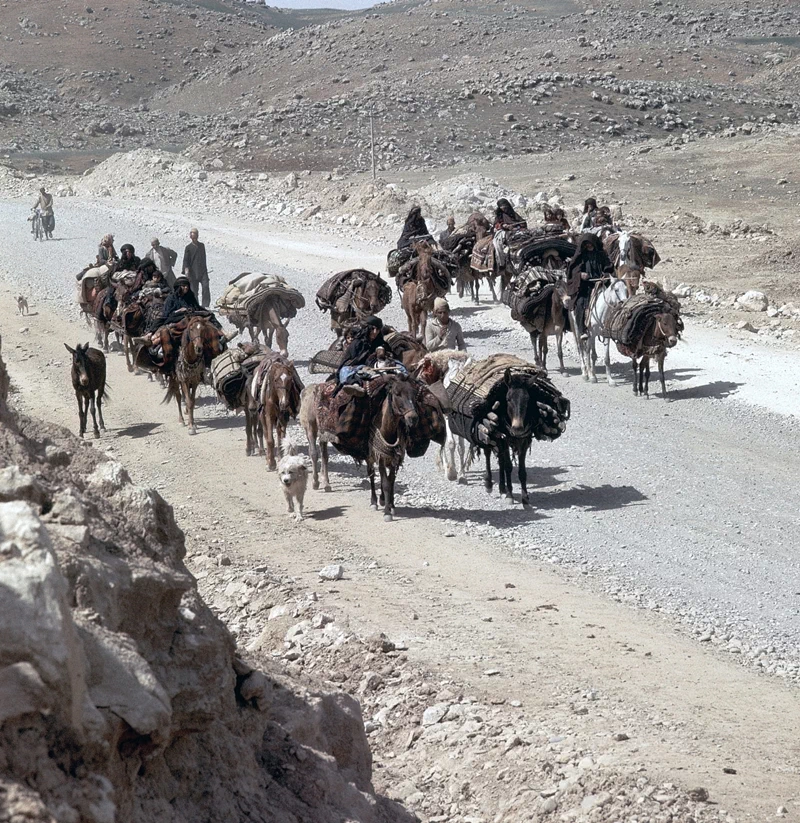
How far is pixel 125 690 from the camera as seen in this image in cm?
461

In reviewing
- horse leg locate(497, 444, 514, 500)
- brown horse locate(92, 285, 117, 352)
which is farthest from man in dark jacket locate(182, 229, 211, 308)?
horse leg locate(497, 444, 514, 500)

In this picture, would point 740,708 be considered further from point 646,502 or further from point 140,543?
point 646,502

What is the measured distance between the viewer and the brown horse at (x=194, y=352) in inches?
723

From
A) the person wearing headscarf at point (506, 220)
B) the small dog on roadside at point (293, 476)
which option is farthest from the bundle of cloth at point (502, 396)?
the person wearing headscarf at point (506, 220)

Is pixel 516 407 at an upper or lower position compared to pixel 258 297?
lower

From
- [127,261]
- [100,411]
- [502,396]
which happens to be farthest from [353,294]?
[502,396]

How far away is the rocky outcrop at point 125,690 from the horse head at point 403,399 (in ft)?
19.4

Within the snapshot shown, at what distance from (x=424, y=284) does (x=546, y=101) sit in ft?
136

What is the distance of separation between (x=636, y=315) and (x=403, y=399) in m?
6.34

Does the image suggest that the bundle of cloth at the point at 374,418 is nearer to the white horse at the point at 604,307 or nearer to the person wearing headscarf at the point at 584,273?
the white horse at the point at 604,307

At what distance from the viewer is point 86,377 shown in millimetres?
18172

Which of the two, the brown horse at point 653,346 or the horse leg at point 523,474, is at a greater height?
the brown horse at point 653,346

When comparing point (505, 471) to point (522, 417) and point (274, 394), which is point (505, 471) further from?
point (274, 394)

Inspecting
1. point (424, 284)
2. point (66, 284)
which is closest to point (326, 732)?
point (424, 284)
